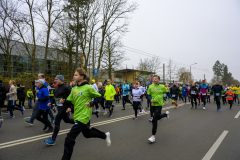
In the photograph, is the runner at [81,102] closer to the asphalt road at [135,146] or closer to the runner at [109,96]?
the asphalt road at [135,146]

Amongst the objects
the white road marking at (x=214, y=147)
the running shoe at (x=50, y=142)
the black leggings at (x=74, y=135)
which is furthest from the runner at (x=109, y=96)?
the black leggings at (x=74, y=135)

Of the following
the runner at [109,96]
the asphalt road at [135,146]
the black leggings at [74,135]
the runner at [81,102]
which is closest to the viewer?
the black leggings at [74,135]

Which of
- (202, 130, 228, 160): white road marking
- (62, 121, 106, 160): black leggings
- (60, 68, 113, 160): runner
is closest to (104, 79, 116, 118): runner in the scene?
(202, 130, 228, 160): white road marking

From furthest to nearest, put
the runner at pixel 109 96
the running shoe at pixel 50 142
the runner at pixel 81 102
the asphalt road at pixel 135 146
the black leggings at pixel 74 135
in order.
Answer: the runner at pixel 109 96
the running shoe at pixel 50 142
the asphalt road at pixel 135 146
the runner at pixel 81 102
the black leggings at pixel 74 135

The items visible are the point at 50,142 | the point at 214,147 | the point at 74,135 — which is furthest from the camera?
the point at 50,142

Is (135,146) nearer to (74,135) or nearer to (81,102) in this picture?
(74,135)

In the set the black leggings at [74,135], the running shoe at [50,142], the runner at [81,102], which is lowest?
the running shoe at [50,142]

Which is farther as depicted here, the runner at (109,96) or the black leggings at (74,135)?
the runner at (109,96)

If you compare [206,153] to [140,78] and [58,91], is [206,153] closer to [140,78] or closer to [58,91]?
[58,91]

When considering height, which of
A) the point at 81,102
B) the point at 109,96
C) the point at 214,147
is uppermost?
the point at 81,102

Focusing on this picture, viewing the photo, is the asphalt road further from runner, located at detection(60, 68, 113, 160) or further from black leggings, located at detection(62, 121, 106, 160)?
runner, located at detection(60, 68, 113, 160)

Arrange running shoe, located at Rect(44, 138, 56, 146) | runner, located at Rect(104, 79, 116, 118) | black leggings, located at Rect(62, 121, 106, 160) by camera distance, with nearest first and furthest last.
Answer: black leggings, located at Rect(62, 121, 106, 160) → running shoe, located at Rect(44, 138, 56, 146) → runner, located at Rect(104, 79, 116, 118)

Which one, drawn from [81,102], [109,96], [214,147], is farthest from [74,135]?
[109,96]

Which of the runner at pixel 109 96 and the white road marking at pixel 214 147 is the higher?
the runner at pixel 109 96
